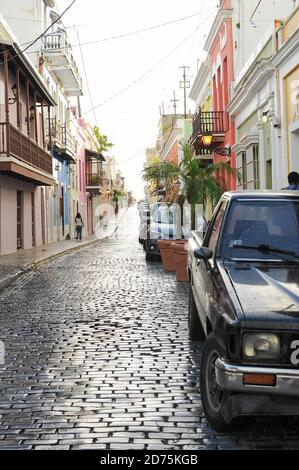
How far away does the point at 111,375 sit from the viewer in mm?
5570

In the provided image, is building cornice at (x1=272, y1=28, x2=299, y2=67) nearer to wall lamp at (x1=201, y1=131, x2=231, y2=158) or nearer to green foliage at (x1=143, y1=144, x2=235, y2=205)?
green foliage at (x1=143, y1=144, x2=235, y2=205)

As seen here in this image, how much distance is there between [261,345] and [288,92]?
12.1 m

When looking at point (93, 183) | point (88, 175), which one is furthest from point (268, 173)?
Result: point (93, 183)

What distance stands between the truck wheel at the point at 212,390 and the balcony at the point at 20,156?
15913 millimetres

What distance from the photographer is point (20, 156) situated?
2089 centimetres

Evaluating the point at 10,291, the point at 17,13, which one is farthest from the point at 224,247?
the point at 17,13

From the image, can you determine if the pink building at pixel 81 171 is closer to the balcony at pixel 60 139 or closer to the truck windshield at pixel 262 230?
the balcony at pixel 60 139

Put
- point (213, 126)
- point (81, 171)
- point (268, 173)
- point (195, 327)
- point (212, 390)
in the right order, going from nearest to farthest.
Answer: point (212, 390) < point (195, 327) < point (268, 173) < point (213, 126) < point (81, 171)

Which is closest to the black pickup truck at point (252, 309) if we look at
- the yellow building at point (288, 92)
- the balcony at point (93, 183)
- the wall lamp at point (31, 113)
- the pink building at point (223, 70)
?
the yellow building at point (288, 92)

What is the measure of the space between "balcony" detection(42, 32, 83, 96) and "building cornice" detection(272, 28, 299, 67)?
16.8 m

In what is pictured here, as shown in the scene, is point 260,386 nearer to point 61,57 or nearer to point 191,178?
point 191,178

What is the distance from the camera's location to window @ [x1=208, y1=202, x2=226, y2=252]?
209 inches

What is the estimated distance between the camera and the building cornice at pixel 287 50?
1316 centimetres
